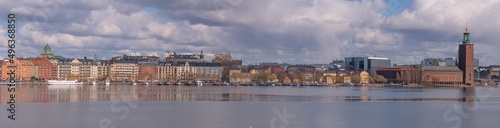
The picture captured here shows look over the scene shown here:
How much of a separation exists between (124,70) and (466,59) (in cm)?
6177

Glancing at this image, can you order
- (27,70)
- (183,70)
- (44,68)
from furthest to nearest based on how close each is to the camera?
(183,70) → (44,68) → (27,70)

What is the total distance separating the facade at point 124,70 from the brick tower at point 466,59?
193 feet

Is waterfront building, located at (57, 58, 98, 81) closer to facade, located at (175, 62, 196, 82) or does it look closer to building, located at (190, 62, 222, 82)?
facade, located at (175, 62, 196, 82)

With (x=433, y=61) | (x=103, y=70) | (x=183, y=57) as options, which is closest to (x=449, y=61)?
(x=433, y=61)

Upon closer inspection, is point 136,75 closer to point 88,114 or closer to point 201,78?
point 201,78

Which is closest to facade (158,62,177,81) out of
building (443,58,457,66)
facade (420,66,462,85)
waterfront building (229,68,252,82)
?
waterfront building (229,68,252,82)

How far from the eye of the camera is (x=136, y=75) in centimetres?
12838

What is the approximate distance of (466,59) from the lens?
400ft

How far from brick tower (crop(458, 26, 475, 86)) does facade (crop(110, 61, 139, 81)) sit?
5887 cm

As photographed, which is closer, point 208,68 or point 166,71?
point 166,71

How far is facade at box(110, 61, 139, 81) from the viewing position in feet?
422

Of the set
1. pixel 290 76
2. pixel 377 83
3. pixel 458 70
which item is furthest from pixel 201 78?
pixel 458 70

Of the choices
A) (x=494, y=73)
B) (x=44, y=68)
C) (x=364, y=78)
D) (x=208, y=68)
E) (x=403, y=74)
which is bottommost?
(x=364, y=78)

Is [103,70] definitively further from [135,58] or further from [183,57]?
[183,57]
